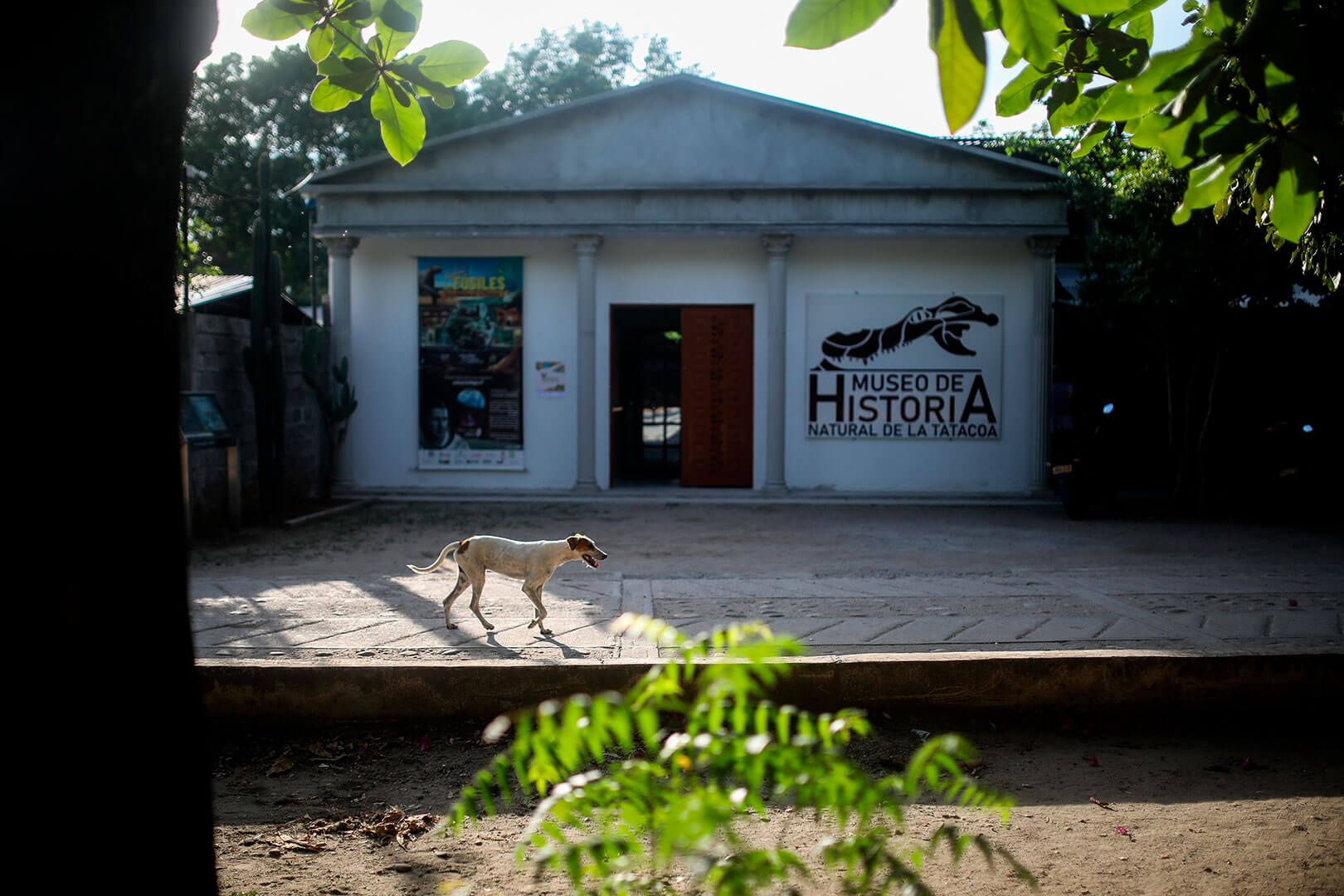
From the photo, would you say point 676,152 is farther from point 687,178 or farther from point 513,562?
point 513,562

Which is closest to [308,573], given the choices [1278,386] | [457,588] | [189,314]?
[457,588]

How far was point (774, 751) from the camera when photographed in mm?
1598

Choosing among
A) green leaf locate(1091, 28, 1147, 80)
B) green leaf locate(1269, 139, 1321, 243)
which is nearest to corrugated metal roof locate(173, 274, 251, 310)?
green leaf locate(1091, 28, 1147, 80)

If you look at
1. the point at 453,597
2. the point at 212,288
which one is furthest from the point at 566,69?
the point at 453,597

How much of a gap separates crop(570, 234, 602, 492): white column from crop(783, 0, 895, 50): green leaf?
12.4 meters

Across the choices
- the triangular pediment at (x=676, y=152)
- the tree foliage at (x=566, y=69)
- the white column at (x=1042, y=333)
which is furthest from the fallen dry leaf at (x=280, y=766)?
the tree foliage at (x=566, y=69)

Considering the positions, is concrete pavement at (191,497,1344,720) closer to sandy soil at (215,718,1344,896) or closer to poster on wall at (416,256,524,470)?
sandy soil at (215,718,1344,896)

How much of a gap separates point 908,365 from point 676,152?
444 cm

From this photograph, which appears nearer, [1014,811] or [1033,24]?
[1033,24]

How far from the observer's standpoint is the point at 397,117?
2.97 meters

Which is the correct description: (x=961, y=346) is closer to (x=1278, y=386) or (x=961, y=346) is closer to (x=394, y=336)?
(x=1278, y=386)

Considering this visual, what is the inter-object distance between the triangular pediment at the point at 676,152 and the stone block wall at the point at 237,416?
3037mm

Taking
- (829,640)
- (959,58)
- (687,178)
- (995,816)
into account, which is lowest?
(995,816)

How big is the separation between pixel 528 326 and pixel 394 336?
1967 millimetres
